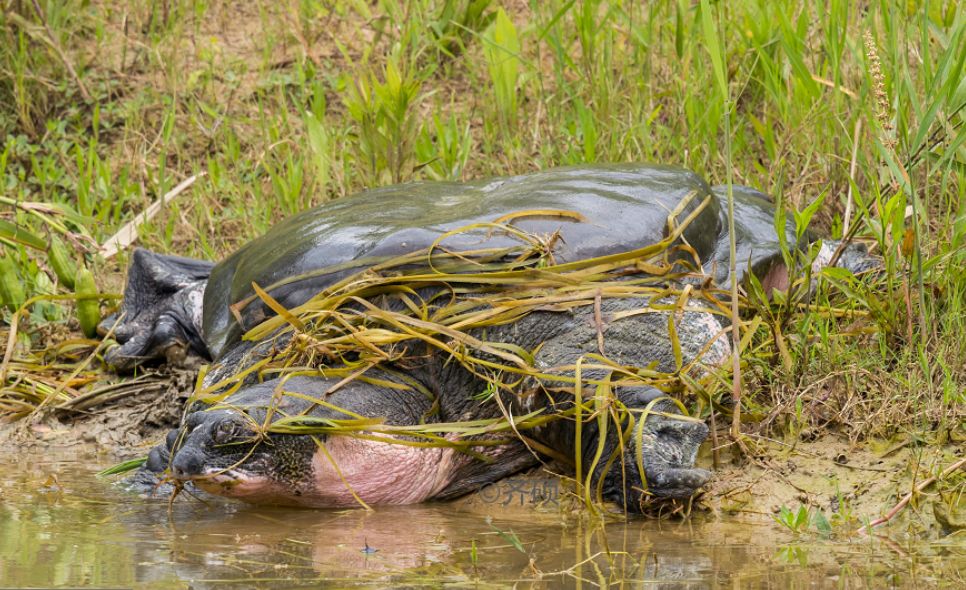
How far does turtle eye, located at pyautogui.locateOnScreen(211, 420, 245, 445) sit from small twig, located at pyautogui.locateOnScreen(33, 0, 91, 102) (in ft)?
12.2

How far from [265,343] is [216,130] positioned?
2702mm

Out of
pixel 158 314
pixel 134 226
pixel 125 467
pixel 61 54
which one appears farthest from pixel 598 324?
pixel 61 54

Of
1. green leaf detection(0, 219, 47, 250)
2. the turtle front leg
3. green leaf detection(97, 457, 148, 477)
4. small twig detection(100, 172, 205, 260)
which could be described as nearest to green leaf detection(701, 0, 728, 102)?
green leaf detection(97, 457, 148, 477)

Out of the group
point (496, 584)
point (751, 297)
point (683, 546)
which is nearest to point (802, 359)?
point (751, 297)

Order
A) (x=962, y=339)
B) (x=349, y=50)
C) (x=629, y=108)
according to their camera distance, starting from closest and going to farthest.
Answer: (x=962, y=339) < (x=629, y=108) < (x=349, y=50)

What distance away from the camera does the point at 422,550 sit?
2104 millimetres

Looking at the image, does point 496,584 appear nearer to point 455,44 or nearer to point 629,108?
point 629,108

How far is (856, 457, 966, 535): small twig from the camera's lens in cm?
214

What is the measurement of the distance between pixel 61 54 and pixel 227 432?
3.83 meters

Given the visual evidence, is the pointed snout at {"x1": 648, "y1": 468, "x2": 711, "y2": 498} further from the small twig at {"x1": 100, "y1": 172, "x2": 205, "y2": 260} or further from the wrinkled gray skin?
the small twig at {"x1": 100, "y1": 172, "x2": 205, "y2": 260}

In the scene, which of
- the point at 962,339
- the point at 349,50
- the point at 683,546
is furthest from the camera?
the point at 349,50

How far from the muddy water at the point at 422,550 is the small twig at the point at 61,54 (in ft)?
11.6

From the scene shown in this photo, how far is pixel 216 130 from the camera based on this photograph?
17.4 feet

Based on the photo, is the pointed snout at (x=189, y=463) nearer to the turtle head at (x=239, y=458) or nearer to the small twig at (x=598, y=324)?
the turtle head at (x=239, y=458)
